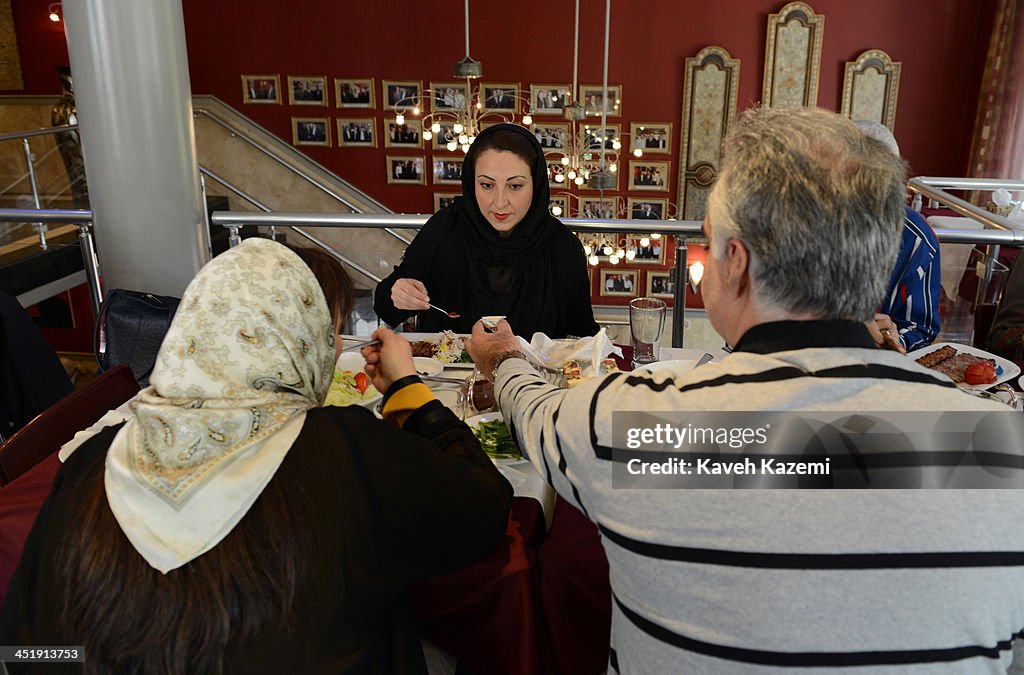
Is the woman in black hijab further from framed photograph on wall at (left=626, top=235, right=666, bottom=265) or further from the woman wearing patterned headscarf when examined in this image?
framed photograph on wall at (left=626, top=235, right=666, bottom=265)

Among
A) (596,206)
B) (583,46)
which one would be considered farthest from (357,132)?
(596,206)

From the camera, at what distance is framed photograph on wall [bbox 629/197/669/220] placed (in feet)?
30.8

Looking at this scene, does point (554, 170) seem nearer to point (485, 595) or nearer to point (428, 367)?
point (428, 367)

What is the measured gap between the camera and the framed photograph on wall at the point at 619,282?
9680mm

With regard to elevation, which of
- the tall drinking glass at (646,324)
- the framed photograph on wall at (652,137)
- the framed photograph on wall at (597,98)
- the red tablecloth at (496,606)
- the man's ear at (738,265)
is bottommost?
the red tablecloth at (496,606)

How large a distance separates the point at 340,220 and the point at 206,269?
2.13 metres

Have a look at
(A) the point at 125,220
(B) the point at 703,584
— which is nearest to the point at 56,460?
(B) the point at 703,584

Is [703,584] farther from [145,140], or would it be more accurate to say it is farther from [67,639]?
[145,140]

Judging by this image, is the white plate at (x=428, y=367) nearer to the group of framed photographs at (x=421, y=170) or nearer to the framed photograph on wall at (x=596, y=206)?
the group of framed photographs at (x=421, y=170)

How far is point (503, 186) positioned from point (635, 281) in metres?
6.94

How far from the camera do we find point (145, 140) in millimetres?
3234

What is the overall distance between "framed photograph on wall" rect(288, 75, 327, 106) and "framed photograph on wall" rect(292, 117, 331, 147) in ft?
0.57

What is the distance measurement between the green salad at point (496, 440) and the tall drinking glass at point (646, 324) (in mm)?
504

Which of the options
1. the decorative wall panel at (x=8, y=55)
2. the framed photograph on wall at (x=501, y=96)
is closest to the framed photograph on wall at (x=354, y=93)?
the framed photograph on wall at (x=501, y=96)
